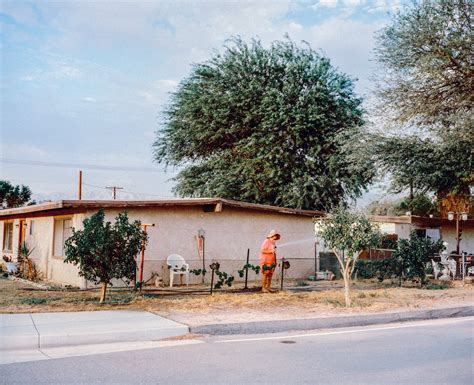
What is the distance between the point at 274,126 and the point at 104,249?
52.5 feet

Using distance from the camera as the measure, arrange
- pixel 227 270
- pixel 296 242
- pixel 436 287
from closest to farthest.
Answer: pixel 436 287 < pixel 227 270 < pixel 296 242

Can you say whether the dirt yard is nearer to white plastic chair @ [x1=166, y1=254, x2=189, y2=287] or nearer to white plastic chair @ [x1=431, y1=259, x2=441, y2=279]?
white plastic chair @ [x1=166, y1=254, x2=189, y2=287]

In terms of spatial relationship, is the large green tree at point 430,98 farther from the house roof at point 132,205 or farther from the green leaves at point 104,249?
the green leaves at point 104,249

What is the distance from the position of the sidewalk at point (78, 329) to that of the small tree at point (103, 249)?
6.63ft

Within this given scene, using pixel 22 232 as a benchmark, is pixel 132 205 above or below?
above

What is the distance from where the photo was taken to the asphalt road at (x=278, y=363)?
6.71 meters

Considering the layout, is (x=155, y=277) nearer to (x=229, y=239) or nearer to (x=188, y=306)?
(x=229, y=239)

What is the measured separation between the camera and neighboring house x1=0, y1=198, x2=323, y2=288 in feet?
60.3

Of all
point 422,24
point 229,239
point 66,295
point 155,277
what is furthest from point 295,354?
point 422,24

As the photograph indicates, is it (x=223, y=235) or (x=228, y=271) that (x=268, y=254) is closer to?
(x=228, y=271)

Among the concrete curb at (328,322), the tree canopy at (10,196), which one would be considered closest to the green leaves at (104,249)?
the concrete curb at (328,322)

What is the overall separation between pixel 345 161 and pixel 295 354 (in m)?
18.2

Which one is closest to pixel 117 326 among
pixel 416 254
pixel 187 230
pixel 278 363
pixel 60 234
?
pixel 278 363

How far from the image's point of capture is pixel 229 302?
1388cm
